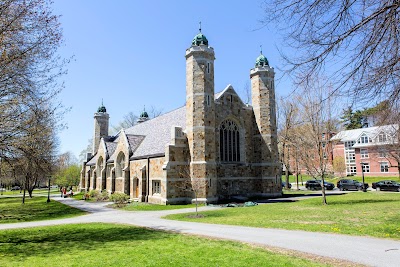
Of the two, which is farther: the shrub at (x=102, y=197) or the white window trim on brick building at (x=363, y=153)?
the white window trim on brick building at (x=363, y=153)

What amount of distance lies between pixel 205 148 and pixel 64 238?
1591cm

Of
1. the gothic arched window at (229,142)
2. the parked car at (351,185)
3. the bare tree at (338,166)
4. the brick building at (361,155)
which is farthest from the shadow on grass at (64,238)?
the bare tree at (338,166)

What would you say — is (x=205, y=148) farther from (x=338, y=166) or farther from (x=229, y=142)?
(x=338, y=166)

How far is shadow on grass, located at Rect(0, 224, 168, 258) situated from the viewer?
10.3 meters

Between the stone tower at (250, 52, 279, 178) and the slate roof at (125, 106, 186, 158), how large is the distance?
8354 millimetres

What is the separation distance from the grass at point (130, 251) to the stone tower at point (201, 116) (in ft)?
43.5

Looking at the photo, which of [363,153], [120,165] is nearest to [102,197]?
[120,165]

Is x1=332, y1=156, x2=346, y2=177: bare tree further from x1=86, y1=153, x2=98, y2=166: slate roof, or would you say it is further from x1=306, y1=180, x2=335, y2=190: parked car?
x1=86, y1=153, x2=98, y2=166: slate roof

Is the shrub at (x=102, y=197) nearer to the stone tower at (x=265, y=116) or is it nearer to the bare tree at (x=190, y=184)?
the bare tree at (x=190, y=184)

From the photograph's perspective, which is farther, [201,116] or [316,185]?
[316,185]

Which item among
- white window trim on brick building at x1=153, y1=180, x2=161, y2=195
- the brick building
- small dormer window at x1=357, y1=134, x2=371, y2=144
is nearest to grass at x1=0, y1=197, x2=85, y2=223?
white window trim on brick building at x1=153, y1=180, x2=161, y2=195

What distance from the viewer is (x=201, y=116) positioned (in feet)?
89.2

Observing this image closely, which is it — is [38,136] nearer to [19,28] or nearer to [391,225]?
[19,28]

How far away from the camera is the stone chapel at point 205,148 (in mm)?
26750
